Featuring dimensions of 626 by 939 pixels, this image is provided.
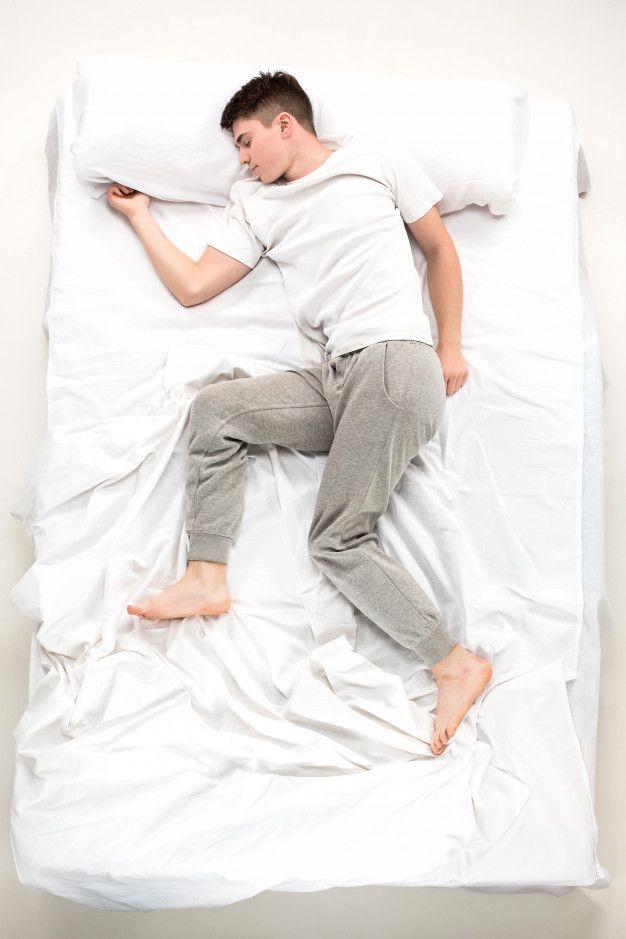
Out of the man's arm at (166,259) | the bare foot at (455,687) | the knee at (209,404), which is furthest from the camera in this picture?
the man's arm at (166,259)

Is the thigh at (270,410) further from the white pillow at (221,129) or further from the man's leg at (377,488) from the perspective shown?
the white pillow at (221,129)

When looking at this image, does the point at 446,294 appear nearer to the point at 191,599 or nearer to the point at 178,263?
the point at 178,263

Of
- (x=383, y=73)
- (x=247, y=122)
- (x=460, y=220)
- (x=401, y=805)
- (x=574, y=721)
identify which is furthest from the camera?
(x=383, y=73)

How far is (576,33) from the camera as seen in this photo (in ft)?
6.94

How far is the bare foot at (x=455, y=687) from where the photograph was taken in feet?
4.66

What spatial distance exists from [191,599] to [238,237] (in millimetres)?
686

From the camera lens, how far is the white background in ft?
4.89

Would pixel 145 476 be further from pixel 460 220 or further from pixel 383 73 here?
pixel 383 73

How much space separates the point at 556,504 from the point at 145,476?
0.74m

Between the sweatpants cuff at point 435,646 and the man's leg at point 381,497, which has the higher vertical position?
the man's leg at point 381,497

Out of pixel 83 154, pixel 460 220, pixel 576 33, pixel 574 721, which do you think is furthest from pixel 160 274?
pixel 576 33

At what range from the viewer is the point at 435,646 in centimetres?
146

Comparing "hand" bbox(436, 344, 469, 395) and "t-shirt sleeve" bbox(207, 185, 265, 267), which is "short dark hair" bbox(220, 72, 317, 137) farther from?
"hand" bbox(436, 344, 469, 395)

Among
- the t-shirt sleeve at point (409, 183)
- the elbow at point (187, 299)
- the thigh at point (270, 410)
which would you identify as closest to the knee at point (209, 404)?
the thigh at point (270, 410)
